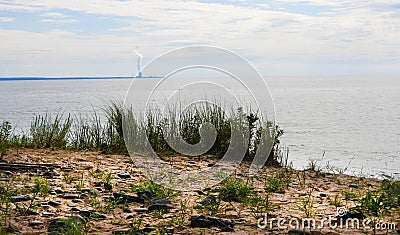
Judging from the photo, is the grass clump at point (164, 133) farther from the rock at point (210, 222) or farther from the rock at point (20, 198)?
the rock at point (210, 222)

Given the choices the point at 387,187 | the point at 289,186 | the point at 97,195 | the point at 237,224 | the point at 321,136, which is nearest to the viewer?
the point at 237,224

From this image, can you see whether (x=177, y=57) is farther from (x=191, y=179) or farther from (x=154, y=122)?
(x=154, y=122)

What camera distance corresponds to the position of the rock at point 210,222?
397 centimetres

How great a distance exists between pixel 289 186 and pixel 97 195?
2.21 m

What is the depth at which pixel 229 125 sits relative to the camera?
805cm

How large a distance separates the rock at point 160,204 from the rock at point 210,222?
21.4 inches

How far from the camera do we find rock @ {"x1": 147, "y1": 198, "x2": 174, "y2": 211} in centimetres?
452

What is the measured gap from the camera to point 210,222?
13.2 feet

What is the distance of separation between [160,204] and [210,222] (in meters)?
0.70

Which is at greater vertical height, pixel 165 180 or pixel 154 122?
pixel 154 122

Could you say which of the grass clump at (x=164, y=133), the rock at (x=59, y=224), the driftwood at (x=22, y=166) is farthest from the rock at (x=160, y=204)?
the grass clump at (x=164, y=133)

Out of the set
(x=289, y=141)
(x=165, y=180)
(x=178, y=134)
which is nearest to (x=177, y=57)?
(x=165, y=180)

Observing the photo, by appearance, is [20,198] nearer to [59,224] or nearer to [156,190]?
[59,224]

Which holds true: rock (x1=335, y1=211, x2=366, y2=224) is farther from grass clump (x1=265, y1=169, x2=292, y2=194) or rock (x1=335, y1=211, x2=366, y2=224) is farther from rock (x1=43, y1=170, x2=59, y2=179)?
rock (x1=43, y1=170, x2=59, y2=179)
